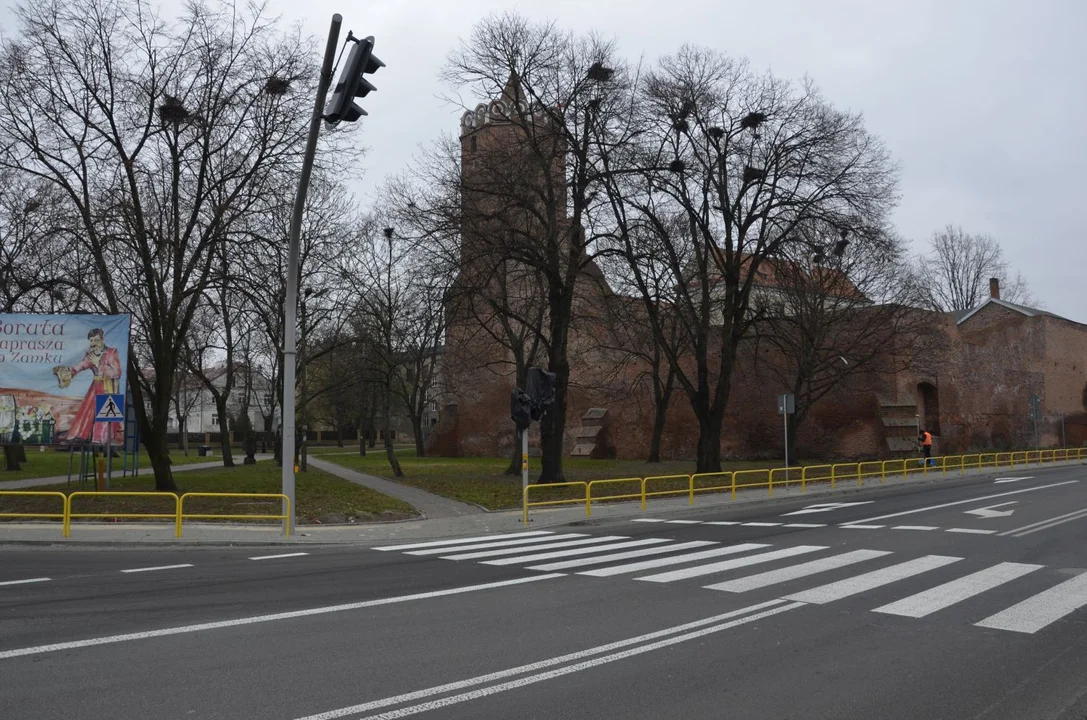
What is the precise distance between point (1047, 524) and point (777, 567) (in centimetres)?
824

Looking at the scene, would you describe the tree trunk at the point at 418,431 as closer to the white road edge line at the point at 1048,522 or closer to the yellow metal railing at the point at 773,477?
the yellow metal railing at the point at 773,477

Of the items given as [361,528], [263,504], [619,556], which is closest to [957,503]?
[619,556]

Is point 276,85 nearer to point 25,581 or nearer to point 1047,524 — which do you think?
point 25,581

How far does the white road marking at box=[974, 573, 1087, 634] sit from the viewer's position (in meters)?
7.75

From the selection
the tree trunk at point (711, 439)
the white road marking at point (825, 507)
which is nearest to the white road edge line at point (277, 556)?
the white road marking at point (825, 507)

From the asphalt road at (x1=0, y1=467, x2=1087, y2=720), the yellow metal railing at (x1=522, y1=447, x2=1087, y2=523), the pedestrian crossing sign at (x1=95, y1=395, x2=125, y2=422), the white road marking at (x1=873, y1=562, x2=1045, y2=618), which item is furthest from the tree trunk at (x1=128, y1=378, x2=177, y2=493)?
the white road marking at (x1=873, y1=562, x2=1045, y2=618)

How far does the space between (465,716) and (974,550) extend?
10287 mm

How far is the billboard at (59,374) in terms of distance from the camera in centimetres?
2039

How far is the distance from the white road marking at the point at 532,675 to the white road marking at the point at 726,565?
7.09 ft

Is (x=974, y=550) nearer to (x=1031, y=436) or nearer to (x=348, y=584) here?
(x=348, y=584)

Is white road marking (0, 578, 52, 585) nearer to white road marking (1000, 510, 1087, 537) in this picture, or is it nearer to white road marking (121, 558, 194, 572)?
white road marking (121, 558, 194, 572)

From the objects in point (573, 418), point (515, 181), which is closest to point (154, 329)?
point (515, 181)

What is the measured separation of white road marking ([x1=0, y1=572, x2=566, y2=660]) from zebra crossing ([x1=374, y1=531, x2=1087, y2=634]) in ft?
5.22

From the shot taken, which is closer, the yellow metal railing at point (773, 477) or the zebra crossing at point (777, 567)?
the zebra crossing at point (777, 567)
